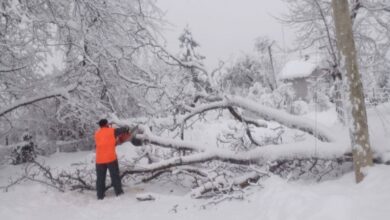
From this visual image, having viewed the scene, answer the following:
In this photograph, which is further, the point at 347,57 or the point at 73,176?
the point at 73,176

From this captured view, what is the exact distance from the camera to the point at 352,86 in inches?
235

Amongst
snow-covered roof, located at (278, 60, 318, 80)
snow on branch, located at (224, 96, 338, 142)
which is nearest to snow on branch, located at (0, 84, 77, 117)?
snow on branch, located at (224, 96, 338, 142)

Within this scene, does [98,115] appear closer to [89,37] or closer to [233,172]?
[89,37]

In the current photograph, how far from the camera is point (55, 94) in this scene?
11.6 m

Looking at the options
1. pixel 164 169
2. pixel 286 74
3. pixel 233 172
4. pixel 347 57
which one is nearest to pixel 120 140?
pixel 164 169

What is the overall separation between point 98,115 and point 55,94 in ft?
4.07

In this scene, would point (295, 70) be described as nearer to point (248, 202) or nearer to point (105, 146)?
point (105, 146)

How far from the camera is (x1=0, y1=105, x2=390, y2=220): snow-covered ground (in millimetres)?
5094

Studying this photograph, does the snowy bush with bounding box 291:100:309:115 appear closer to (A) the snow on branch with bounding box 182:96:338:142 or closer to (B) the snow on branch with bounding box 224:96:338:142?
(A) the snow on branch with bounding box 182:96:338:142

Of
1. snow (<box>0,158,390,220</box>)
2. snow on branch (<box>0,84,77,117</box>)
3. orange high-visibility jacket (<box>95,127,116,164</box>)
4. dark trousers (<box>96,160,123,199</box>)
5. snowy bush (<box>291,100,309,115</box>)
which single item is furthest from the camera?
snowy bush (<box>291,100,309,115</box>)

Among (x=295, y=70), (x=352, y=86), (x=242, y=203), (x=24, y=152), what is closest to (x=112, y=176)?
(x=242, y=203)

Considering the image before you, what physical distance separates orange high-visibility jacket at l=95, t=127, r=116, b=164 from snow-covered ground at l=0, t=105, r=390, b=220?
2.45 ft

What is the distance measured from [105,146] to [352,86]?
16.8 feet

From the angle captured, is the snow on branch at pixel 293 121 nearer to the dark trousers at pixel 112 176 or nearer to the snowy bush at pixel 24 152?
the dark trousers at pixel 112 176
